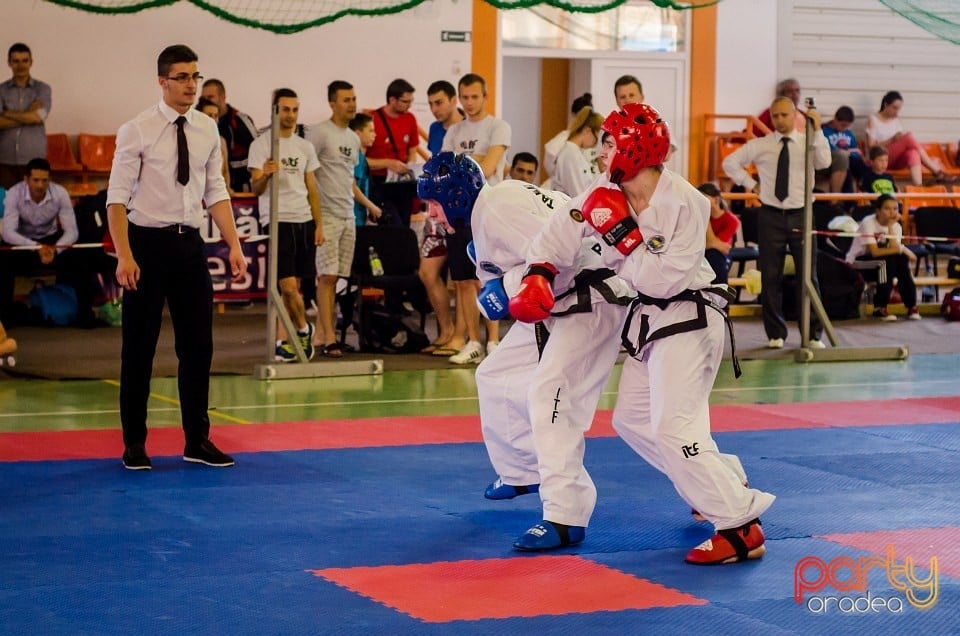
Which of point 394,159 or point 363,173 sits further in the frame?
point 394,159

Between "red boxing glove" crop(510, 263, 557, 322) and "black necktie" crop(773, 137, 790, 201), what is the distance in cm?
684

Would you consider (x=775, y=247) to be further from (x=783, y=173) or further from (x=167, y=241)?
(x=167, y=241)

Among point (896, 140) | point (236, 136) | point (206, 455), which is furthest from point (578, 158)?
point (896, 140)

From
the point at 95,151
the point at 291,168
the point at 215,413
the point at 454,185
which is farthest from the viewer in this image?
the point at 95,151

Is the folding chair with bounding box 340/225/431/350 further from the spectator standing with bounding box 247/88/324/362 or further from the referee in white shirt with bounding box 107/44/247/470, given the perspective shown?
the referee in white shirt with bounding box 107/44/247/470

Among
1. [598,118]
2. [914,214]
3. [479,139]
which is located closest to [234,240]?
[479,139]

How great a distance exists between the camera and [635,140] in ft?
16.8

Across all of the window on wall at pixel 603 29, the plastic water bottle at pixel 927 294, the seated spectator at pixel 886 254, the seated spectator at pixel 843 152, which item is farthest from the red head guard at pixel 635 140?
the window on wall at pixel 603 29

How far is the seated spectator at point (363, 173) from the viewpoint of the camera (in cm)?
1226

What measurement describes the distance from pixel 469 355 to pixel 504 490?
194 inches

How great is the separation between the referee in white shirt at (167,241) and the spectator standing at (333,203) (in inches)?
158

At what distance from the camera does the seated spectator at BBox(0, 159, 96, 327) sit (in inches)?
520

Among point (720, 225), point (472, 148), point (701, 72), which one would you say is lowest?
point (720, 225)

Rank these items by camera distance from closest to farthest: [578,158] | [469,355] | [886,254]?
[469,355]
[578,158]
[886,254]
